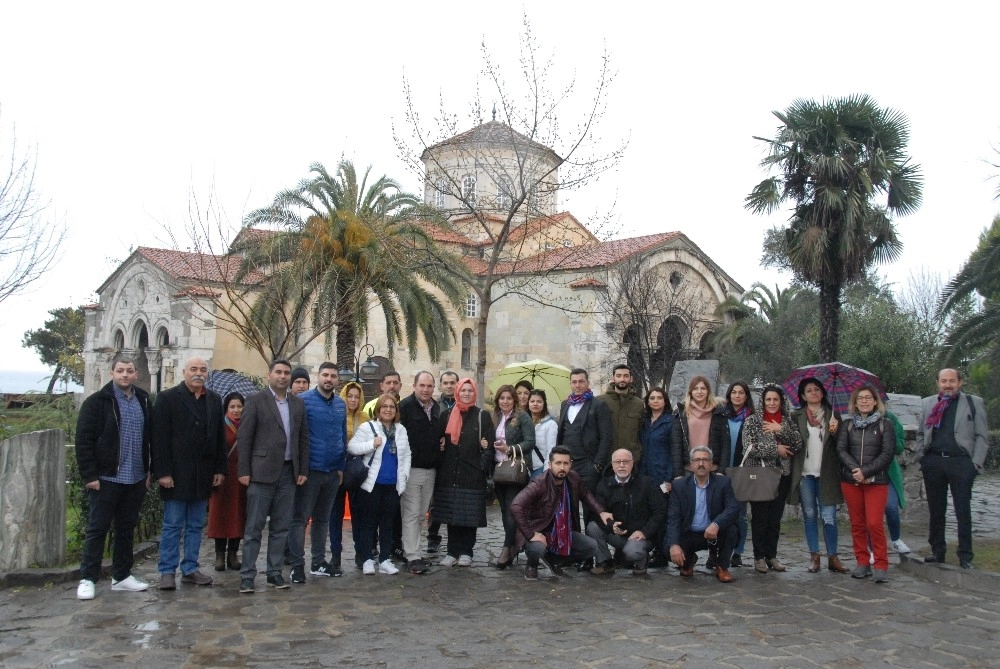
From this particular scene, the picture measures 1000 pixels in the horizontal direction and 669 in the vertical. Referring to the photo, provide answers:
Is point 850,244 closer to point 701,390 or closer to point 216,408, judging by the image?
point 701,390

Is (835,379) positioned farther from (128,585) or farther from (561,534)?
(128,585)

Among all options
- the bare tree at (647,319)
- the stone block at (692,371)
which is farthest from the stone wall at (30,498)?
the bare tree at (647,319)

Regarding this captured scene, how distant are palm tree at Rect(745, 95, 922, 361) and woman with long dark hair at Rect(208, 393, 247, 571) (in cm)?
1395

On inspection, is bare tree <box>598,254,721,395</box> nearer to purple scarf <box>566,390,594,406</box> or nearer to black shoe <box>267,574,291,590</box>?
purple scarf <box>566,390,594,406</box>

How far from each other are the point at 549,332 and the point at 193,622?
89.3ft

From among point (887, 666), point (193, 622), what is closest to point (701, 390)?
point (887, 666)

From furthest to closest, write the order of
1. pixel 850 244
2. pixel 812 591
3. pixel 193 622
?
1. pixel 850 244
2. pixel 812 591
3. pixel 193 622

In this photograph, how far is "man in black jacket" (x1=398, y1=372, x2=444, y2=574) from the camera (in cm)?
846

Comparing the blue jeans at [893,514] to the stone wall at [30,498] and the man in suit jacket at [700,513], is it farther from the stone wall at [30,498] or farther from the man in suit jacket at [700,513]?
the stone wall at [30,498]

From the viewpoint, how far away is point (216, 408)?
7.48 m

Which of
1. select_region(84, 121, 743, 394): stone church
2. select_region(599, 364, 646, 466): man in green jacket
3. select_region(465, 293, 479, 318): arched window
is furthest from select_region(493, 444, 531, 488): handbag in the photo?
select_region(465, 293, 479, 318): arched window

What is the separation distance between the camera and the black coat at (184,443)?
7.17 meters

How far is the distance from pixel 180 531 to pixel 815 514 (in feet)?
18.9

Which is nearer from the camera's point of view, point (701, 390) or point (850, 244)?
point (701, 390)
